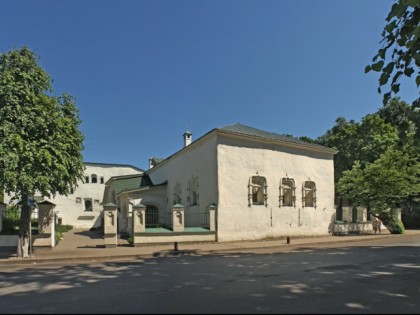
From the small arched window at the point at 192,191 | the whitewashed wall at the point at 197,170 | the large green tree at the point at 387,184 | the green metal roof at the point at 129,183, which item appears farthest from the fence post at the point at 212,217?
the green metal roof at the point at 129,183

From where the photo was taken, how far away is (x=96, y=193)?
46031 millimetres

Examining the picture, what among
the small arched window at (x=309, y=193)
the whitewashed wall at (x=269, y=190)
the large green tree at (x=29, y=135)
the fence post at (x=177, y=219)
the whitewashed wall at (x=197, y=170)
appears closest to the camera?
the large green tree at (x=29, y=135)

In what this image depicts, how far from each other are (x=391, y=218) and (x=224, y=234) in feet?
46.3

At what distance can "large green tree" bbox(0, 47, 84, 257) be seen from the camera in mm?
13727

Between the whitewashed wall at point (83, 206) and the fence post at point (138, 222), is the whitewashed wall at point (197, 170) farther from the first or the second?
the whitewashed wall at point (83, 206)

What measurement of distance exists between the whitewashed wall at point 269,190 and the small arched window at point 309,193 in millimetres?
334

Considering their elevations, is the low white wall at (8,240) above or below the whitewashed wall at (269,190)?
below

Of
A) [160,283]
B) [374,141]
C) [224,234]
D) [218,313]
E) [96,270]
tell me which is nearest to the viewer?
[218,313]

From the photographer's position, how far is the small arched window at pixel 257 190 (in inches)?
910

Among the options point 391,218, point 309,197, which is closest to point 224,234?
point 309,197

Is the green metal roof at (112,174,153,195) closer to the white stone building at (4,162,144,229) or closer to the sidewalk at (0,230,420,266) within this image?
the white stone building at (4,162,144,229)

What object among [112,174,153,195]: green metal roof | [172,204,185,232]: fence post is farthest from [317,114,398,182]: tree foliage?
[172,204,185,232]: fence post

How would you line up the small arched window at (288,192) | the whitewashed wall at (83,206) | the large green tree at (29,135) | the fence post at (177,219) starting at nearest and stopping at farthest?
the large green tree at (29,135) < the fence post at (177,219) < the small arched window at (288,192) < the whitewashed wall at (83,206)

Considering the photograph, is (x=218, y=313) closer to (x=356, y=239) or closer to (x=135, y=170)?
(x=356, y=239)
